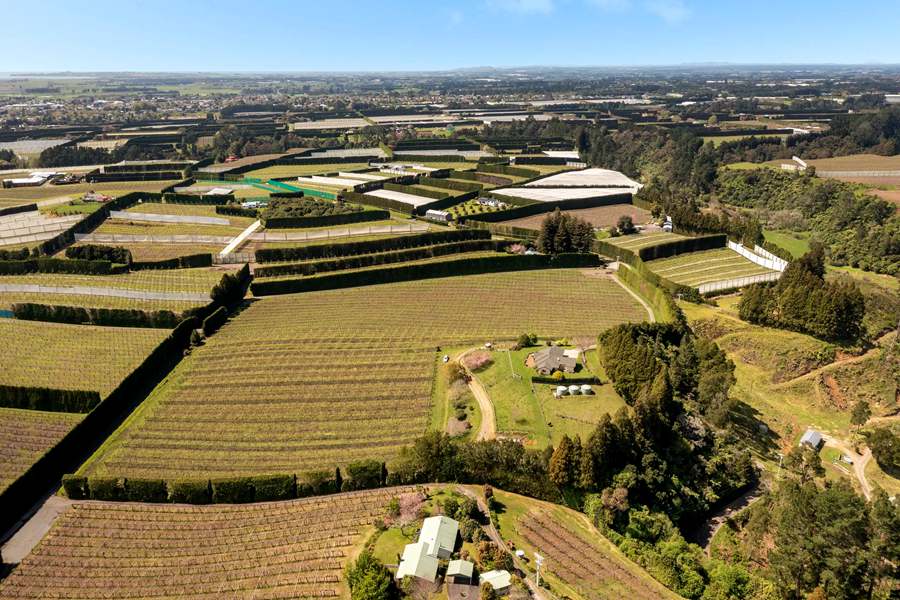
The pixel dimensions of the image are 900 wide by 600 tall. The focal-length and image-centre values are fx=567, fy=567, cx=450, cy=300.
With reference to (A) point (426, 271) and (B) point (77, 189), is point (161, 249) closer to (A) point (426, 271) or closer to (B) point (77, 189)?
(A) point (426, 271)

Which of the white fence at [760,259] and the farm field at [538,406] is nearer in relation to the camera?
the farm field at [538,406]

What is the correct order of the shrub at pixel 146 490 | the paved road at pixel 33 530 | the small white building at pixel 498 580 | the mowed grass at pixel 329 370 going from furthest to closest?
the mowed grass at pixel 329 370, the shrub at pixel 146 490, the paved road at pixel 33 530, the small white building at pixel 498 580

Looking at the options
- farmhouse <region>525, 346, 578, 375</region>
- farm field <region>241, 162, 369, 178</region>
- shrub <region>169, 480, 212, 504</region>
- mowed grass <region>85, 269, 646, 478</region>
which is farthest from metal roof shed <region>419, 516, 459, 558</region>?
farm field <region>241, 162, 369, 178</region>

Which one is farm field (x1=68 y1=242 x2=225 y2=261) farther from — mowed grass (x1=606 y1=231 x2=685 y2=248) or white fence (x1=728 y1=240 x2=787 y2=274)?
white fence (x1=728 y1=240 x2=787 y2=274)

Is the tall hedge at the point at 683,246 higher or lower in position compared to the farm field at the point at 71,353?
higher

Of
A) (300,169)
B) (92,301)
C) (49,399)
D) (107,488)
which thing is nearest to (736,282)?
(107,488)

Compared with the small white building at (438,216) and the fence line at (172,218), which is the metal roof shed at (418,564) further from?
the fence line at (172,218)

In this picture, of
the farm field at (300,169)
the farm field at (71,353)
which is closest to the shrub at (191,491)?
the farm field at (71,353)

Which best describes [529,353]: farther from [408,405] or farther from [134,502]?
[134,502]
